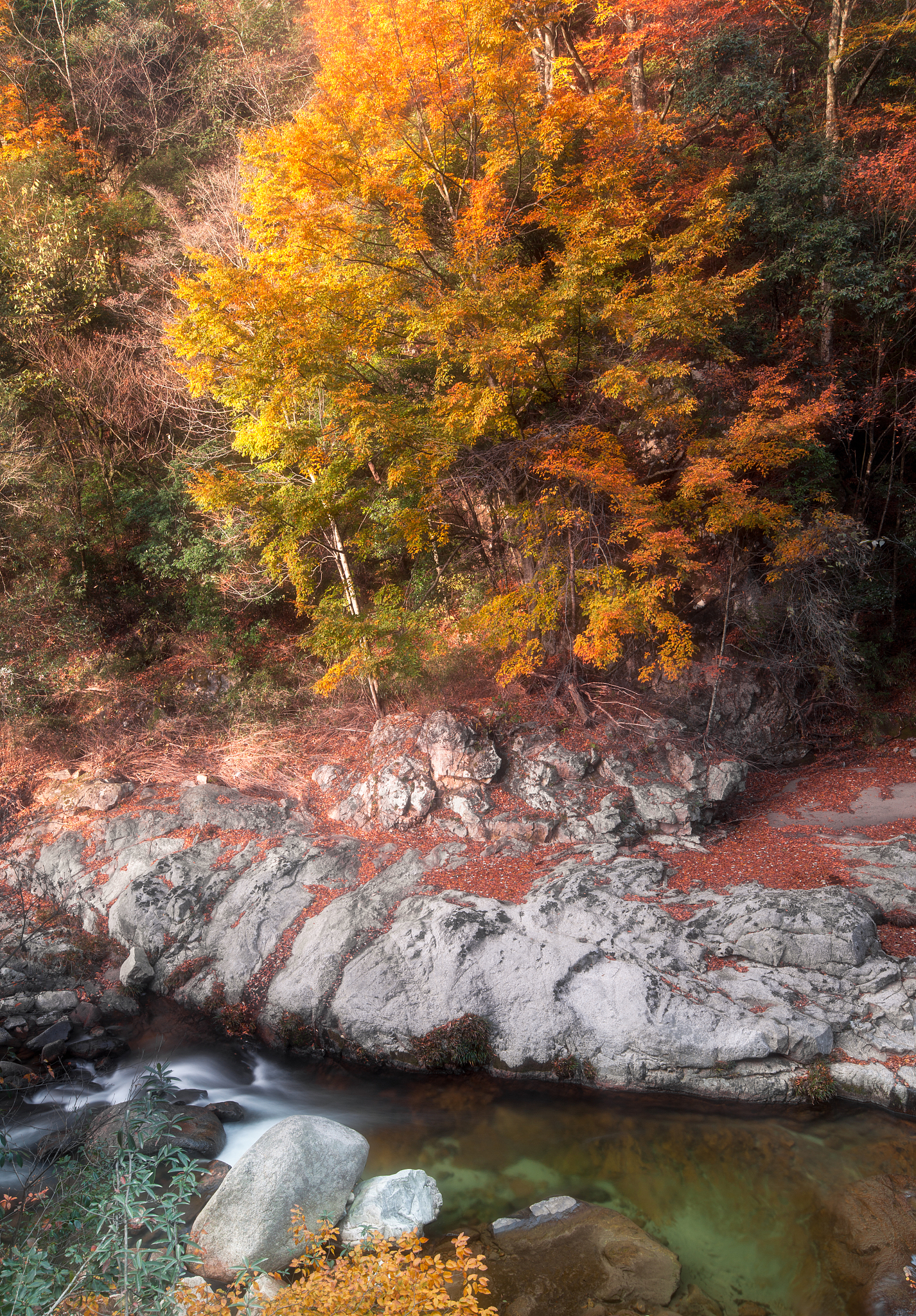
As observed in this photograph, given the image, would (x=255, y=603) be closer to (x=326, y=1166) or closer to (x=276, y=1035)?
(x=276, y=1035)

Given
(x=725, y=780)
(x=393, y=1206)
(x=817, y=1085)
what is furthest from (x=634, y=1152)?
(x=725, y=780)

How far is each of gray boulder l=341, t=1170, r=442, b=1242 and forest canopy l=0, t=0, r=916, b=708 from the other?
22.2ft

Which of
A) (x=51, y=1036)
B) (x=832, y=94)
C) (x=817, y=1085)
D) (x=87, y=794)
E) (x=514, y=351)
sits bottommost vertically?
(x=817, y=1085)

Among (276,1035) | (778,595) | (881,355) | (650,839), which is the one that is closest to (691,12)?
(881,355)

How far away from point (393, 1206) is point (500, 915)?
3313mm

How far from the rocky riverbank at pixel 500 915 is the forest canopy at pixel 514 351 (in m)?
2.16

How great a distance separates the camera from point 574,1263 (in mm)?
5820

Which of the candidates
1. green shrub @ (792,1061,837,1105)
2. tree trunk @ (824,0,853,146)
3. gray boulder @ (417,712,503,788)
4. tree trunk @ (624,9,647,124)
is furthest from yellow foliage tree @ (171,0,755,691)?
green shrub @ (792,1061,837,1105)

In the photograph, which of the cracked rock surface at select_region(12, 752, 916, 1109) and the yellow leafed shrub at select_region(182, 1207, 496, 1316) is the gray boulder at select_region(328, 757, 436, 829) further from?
the yellow leafed shrub at select_region(182, 1207, 496, 1316)

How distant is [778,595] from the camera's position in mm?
12836

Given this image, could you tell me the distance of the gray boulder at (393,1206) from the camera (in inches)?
244

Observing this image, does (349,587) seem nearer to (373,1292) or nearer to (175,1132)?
(175,1132)

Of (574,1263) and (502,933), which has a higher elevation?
(502,933)

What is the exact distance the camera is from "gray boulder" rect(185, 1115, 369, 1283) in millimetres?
5906
